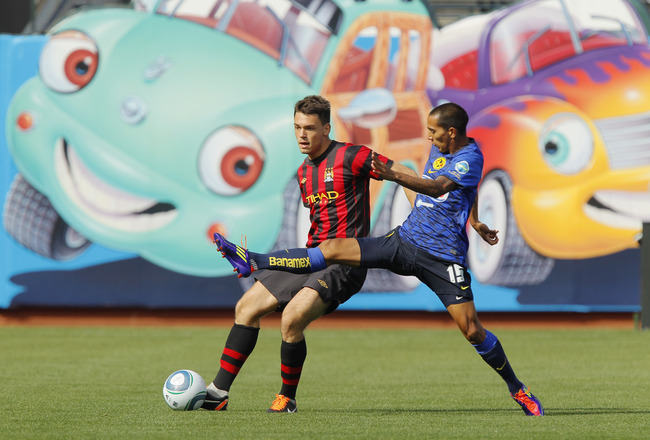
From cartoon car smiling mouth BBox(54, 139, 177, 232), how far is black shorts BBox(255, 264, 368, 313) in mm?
9542

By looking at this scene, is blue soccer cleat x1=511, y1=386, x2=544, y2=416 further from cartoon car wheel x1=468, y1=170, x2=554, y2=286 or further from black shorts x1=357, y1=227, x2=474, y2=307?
cartoon car wheel x1=468, y1=170, x2=554, y2=286

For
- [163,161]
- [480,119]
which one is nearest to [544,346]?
[480,119]

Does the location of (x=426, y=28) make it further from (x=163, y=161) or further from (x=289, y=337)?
(x=289, y=337)

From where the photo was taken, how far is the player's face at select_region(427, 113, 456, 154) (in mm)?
6859

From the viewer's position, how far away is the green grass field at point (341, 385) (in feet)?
20.3

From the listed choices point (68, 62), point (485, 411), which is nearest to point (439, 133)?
point (485, 411)

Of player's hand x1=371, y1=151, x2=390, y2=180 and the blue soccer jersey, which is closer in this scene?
player's hand x1=371, y1=151, x2=390, y2=180

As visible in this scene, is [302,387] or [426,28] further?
[426,28]

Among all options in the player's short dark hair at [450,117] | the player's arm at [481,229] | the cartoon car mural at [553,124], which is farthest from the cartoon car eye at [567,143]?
the player's short dark hair at [450,117]

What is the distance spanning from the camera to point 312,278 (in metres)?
7.07

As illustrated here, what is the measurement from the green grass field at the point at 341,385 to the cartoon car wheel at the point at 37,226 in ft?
4.26

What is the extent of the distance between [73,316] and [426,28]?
748 centimetres

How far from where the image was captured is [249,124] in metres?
16.2

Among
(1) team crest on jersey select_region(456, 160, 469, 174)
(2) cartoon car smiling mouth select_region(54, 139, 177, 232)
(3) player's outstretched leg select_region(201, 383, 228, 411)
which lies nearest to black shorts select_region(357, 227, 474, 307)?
(1) team crest on jersey select_region(456, 160, 469, 174)
